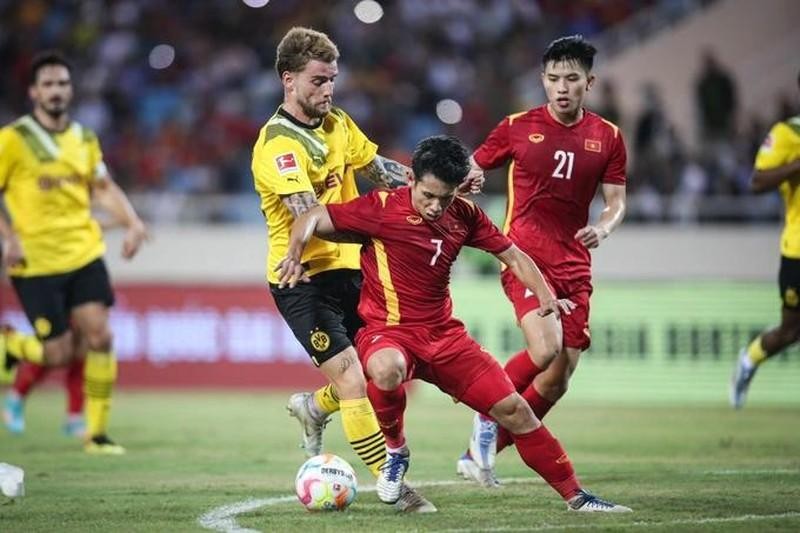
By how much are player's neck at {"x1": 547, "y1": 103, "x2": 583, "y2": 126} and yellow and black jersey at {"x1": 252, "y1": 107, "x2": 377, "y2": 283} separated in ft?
4.29

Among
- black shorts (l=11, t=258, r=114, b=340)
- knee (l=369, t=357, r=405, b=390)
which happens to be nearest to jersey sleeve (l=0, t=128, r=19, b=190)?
black shorts (l=11, t=258, r=114, b=340)

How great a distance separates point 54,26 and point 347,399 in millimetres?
16426

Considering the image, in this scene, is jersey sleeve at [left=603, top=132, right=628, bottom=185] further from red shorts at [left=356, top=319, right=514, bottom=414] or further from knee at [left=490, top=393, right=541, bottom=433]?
knee at [left=490, top=393, right=541, bottom=433]

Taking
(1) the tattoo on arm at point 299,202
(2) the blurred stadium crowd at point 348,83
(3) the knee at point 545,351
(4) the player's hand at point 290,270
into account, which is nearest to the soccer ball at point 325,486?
(4) the player's hand at point 290,270

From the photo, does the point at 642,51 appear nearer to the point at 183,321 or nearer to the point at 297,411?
the point at 183,321

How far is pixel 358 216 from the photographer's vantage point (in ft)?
24.2

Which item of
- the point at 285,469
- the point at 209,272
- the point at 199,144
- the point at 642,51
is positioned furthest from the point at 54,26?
the point at 285,469

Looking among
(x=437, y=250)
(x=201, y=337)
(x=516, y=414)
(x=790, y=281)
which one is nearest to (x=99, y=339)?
(x=437, y=250)

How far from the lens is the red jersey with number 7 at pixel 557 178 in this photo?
9039 mm

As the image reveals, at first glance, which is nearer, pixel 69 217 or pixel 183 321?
pixel 69 217

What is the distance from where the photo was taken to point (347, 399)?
304 inches

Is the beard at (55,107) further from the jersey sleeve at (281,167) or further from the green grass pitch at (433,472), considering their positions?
the jersey sleeve at (281,167)

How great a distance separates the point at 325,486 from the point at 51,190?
502cm

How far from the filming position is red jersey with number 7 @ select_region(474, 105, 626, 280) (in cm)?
904
